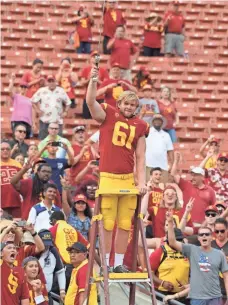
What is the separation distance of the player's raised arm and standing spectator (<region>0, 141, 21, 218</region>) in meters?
4.68

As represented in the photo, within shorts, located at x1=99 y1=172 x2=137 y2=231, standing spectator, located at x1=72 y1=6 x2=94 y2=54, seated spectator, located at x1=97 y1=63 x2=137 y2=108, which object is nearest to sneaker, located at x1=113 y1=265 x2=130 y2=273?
shorts, located at x1=99 y1=172 x2=137 y2=231

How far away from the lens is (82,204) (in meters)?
13.8

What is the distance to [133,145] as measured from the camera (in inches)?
412

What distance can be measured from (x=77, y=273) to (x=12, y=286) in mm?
1183

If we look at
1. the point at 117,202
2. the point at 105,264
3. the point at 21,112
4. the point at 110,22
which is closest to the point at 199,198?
the point at 21,112

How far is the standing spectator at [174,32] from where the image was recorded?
22984 mm

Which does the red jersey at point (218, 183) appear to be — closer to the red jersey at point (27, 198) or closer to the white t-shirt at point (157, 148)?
the white t-shirt at point (157, 148)

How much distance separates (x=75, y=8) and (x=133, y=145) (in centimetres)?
1474

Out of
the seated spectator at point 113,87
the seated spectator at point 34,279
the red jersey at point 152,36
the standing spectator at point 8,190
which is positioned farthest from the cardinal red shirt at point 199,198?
the red jersey at point 152,36

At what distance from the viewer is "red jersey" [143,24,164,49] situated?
2284 centimetres

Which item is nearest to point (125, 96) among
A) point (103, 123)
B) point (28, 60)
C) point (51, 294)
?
point (103, 123)

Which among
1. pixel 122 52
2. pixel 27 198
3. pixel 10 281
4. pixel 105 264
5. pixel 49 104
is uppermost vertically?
pixel 122 52

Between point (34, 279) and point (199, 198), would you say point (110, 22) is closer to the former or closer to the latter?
point (199, 198)

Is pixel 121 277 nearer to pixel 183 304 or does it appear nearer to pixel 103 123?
pixel 103 123
